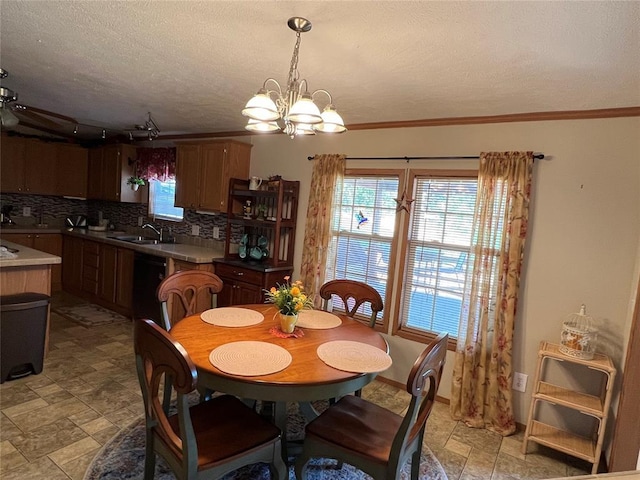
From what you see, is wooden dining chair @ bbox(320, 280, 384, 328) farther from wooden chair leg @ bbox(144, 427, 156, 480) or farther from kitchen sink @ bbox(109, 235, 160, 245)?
kitchen sink @ bbox(109, 235, 160, 245)

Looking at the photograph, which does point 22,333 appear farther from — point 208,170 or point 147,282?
point 208,170

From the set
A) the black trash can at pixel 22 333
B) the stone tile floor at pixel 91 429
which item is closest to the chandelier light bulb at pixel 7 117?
the black trash can at pixel 22 333

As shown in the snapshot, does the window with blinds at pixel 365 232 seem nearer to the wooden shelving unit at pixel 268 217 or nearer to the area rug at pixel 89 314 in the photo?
the wooden shelving unit at pixel 268 217

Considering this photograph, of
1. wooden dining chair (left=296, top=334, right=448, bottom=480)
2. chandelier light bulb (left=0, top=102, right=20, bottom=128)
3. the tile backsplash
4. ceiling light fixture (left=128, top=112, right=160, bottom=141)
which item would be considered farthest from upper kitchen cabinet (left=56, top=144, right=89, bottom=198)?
wooden dining chair (left=296, top=334, right=448, bottom=480)

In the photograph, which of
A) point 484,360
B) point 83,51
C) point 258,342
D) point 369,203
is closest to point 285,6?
point 83,51

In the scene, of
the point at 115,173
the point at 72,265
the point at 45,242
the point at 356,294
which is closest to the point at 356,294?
the point at 356,294

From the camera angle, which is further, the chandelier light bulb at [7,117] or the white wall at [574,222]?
the chandelier light bulb at [7,117]

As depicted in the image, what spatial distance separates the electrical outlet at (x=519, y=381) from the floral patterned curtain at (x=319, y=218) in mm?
1721

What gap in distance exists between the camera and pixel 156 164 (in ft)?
16.4

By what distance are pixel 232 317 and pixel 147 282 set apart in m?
2.28

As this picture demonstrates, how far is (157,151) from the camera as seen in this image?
4.98m

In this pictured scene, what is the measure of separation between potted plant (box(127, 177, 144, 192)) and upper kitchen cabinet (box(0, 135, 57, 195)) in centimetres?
123

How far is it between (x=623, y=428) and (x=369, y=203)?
2.28 m

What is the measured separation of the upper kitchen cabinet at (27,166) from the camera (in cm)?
500
